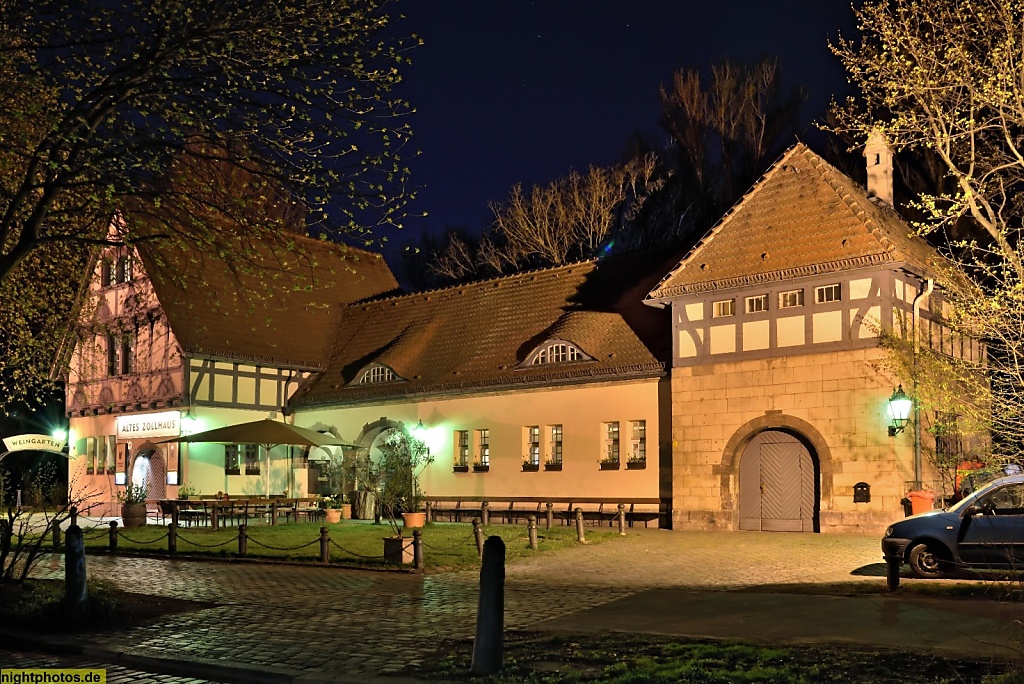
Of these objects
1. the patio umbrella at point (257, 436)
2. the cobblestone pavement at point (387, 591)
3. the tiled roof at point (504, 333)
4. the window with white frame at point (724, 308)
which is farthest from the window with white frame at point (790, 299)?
the patio umbrella at point (257, 436)

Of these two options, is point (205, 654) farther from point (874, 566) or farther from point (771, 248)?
point (771, 248)

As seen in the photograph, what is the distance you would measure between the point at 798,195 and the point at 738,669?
776 inches

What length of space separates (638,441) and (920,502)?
30.8 feet

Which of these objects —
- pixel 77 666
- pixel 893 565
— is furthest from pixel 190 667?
pixel 893 565

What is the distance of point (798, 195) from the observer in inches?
1045

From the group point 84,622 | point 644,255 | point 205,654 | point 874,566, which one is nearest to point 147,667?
point 205,654

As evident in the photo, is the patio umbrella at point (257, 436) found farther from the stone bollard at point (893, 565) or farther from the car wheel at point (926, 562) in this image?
the stone bollard at point (893, 565)

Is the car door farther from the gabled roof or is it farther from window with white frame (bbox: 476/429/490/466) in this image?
window with white frame (bbox: 476/429/490/466)

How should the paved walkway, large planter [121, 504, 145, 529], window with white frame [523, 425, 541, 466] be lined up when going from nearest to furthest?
the paved walkway, large planter [121, 504, 145, 529], window with white frame [523, 425, 541, 466]

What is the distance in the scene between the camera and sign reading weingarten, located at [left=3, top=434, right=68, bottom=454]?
34.4m

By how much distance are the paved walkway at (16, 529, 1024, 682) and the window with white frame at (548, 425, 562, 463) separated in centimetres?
1054

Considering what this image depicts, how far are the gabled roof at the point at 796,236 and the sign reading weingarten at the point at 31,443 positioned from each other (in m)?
21.7

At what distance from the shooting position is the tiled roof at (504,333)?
98.5 feet

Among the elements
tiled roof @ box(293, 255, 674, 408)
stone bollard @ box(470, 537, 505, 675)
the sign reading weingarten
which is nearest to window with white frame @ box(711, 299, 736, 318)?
tiled roof @ box(293, 255, 674, 408)
